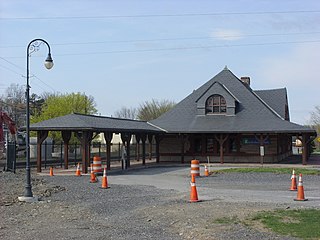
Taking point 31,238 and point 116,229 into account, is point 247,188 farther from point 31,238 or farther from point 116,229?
point 31,238

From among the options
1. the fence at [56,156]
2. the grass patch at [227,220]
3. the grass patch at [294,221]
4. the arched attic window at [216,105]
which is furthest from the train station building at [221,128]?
the grass patch at [227,220]

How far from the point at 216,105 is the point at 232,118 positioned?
83.2 inches

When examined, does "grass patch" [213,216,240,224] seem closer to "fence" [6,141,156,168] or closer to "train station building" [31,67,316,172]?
"train station building" [31,67,316,172]

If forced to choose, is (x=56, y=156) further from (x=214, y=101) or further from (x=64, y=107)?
(x=214, y=101)

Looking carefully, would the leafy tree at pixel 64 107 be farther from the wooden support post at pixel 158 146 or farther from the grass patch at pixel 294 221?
the grass patch at pixel 294 221

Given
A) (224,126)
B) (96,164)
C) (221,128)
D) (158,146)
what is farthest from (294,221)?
(158,146)

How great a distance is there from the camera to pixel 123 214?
1366 centimetres

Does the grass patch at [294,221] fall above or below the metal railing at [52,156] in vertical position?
below

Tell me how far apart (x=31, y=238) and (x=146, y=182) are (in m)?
14.0

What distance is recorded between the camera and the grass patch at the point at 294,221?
33.3 ft

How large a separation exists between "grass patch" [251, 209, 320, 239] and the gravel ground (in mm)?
336

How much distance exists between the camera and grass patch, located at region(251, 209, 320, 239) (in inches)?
400

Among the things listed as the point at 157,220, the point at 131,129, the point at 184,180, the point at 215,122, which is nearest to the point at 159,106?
the point at 215,122

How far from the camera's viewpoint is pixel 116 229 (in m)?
11.4
